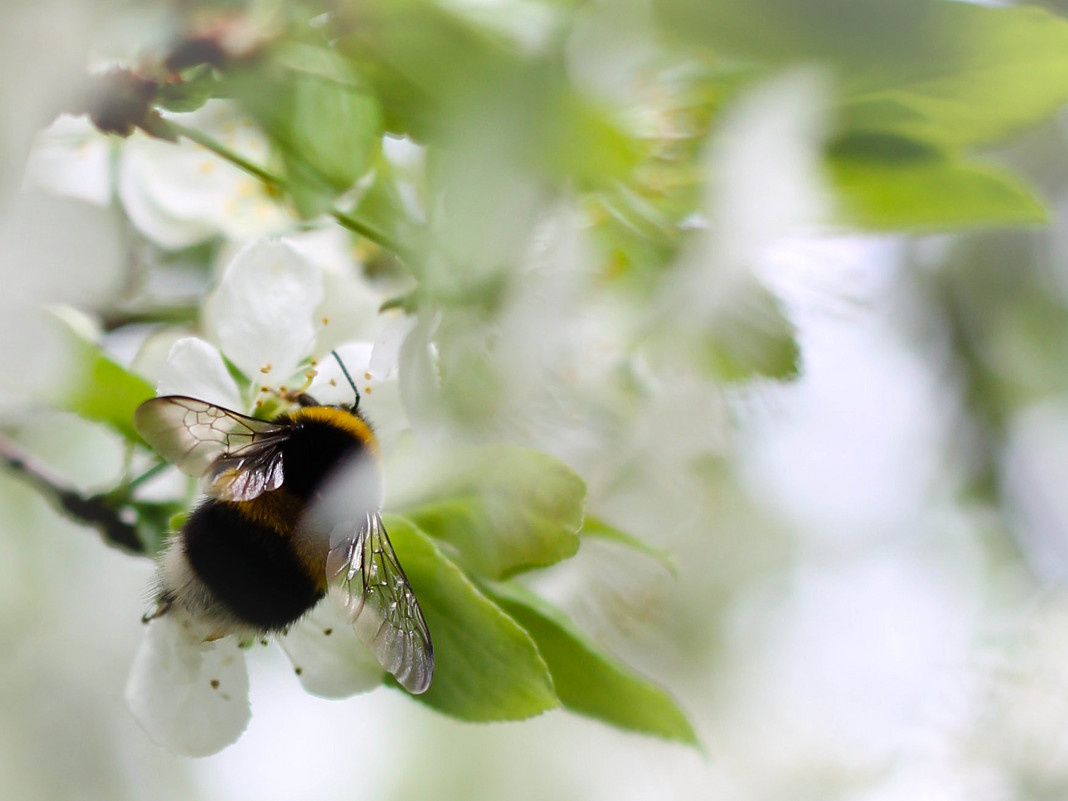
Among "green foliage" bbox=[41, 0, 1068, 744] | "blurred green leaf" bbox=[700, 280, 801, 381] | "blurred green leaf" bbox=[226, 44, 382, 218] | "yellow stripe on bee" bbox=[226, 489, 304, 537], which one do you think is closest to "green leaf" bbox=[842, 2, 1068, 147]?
"green foliage" bbox=[41, 0, 1068, 744]

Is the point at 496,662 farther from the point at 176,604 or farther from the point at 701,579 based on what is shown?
the point at 701,579

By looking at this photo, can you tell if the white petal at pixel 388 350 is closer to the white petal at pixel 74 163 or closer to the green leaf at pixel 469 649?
the green leaf at pixel 469 649

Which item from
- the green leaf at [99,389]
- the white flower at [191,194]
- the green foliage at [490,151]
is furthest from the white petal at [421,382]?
the white flower at [191,194]

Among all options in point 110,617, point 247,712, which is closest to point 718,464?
point 247,712

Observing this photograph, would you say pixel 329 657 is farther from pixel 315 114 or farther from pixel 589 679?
pixel 315 114

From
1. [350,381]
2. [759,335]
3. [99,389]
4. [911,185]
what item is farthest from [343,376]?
[911,185]

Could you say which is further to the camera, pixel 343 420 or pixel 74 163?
pixel 74 163
